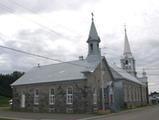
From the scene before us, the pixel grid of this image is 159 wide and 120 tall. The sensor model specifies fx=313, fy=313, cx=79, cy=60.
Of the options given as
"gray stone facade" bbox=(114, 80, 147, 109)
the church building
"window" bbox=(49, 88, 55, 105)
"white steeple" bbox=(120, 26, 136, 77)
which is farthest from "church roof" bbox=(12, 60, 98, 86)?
"white steeple" bbox=(120, 26, 136, 77)

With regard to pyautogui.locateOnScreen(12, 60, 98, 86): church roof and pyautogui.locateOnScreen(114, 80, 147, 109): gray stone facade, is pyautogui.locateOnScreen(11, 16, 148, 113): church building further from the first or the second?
pyautogui.locateOnScreen(114, 80, 147, 109): gray stone facade

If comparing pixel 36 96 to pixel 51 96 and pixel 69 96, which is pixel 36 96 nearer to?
pixel 51 96

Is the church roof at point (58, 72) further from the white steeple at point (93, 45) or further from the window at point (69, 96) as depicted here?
the window at point (69, 96)

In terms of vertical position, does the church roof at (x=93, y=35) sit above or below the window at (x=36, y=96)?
above

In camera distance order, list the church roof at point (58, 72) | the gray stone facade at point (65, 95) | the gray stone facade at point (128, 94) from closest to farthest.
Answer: the gray stone facade at point (65, 95), the church roof at point (58, 72), the gray stone facade at point (128, 94)

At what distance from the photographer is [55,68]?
52.0 m

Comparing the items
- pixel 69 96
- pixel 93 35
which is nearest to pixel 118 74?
pixel 93 35

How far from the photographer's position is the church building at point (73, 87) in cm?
4316

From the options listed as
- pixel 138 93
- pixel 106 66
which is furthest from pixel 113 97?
pixel 138 93

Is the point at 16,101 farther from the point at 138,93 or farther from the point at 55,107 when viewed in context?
the point at 138,93

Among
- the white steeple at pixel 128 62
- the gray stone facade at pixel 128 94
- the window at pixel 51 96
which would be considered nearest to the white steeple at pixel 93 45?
the window at pixel 51 96

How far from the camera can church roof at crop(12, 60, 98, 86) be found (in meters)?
44.9

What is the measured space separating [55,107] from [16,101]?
31.7 ft

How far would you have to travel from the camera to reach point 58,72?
48.8 metres
